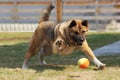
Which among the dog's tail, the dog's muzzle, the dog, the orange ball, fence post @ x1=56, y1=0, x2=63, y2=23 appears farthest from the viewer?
fence post @ x1=56, y1=0, x2=63, y2=23

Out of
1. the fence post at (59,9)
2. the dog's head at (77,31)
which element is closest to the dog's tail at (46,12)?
the dog's head at (77,31)

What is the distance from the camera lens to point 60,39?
7961mm

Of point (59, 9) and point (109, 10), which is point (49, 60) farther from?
point (109, 10)

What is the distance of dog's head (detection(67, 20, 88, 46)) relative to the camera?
305 inches

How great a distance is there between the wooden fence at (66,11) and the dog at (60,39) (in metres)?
10.5

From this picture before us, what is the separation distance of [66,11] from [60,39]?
12579 mm

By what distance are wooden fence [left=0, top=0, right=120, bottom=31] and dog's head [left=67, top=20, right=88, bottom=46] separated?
1152 centimetres

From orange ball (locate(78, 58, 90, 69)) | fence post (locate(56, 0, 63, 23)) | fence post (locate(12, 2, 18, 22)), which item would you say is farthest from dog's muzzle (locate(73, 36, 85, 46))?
fence post (locate(12, 2, 18, 22))

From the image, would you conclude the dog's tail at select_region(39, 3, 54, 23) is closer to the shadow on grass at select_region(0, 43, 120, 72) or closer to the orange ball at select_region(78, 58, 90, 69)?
the shadow on grass at select_region(0, 43, 120, 72)

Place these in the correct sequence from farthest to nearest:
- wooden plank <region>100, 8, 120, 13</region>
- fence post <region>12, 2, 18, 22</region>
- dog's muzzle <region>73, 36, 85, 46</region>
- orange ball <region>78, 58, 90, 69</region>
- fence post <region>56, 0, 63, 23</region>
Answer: fence post <region>12, 2, 18, 22</region>
fence post <region>56, 0, 63, 23</region>
wooden plank <region>100, 8, 120, 13</region>
orange ball <region>78, 58, 90, 69</region>
dog's muzzle <region>73, 36, 85, 46</region>

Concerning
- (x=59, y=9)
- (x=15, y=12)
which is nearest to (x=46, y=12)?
(x=59, y=9)

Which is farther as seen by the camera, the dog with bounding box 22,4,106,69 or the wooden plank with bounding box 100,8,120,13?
the wooden plank with bounding box 100,8,120,13

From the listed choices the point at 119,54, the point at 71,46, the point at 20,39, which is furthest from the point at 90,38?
the point at 71,46

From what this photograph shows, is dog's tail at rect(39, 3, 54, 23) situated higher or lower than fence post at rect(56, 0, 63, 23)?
higher
